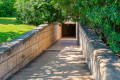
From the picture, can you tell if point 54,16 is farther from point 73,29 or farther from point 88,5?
point 73,29

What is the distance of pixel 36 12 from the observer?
1160cm

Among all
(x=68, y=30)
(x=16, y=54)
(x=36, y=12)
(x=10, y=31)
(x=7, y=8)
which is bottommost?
(x=68, y=30)

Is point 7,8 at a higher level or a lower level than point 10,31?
higher

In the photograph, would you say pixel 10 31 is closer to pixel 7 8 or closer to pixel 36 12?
pixel 36 12

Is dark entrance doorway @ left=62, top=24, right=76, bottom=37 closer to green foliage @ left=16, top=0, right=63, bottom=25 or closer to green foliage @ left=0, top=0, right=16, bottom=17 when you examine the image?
green foliage @ left=0, top=0, right=16, bottom=17

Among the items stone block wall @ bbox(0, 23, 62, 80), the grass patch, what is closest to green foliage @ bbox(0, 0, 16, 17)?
the grass patch

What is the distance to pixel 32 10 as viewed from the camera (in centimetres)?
1148

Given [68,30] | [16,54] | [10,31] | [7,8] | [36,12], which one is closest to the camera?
[16,54]

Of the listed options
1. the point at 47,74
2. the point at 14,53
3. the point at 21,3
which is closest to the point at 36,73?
the point at 47,74

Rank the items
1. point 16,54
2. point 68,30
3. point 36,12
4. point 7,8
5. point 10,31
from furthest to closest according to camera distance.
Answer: point 68,30 < point 7,8 < point 36,12 < point 10,31 < point 16,54

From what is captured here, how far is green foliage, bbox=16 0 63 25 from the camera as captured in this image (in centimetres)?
1143

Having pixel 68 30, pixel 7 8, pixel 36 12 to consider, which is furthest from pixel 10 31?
pixel 68 30

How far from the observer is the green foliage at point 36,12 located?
11.4 m

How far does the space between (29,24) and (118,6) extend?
827cm
